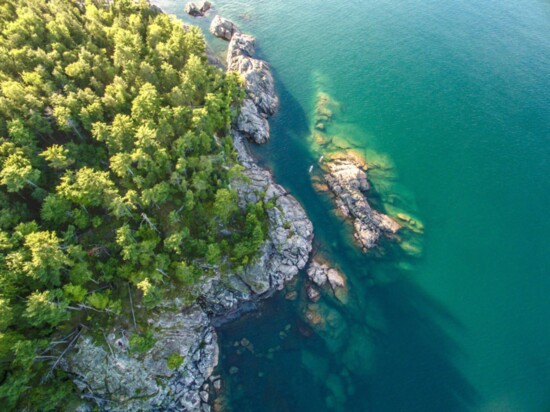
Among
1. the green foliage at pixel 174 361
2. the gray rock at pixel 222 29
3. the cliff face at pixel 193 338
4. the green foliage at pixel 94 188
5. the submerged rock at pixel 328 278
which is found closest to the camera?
the green foliage at pixel 94 188

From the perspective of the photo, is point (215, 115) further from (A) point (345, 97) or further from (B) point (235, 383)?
(B) point (235, 383)

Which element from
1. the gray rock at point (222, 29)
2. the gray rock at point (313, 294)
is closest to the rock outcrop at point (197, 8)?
the gray rock at point (222, 29)

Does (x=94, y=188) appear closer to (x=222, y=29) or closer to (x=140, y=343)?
(x=140, y=343)

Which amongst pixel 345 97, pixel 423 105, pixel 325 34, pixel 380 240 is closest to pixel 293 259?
pixel 380 240

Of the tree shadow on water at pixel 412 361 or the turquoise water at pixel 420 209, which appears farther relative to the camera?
the turquoise water at pixel 420 209

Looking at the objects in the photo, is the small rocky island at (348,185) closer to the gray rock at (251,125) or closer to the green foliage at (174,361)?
the gray rock at (251,125)

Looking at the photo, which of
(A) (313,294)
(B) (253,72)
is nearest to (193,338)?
(A) (313,294)

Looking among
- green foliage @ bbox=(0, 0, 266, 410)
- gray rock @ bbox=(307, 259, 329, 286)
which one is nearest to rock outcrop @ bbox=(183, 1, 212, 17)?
green foliage @ bbox=(0, 0, 266, 410)
